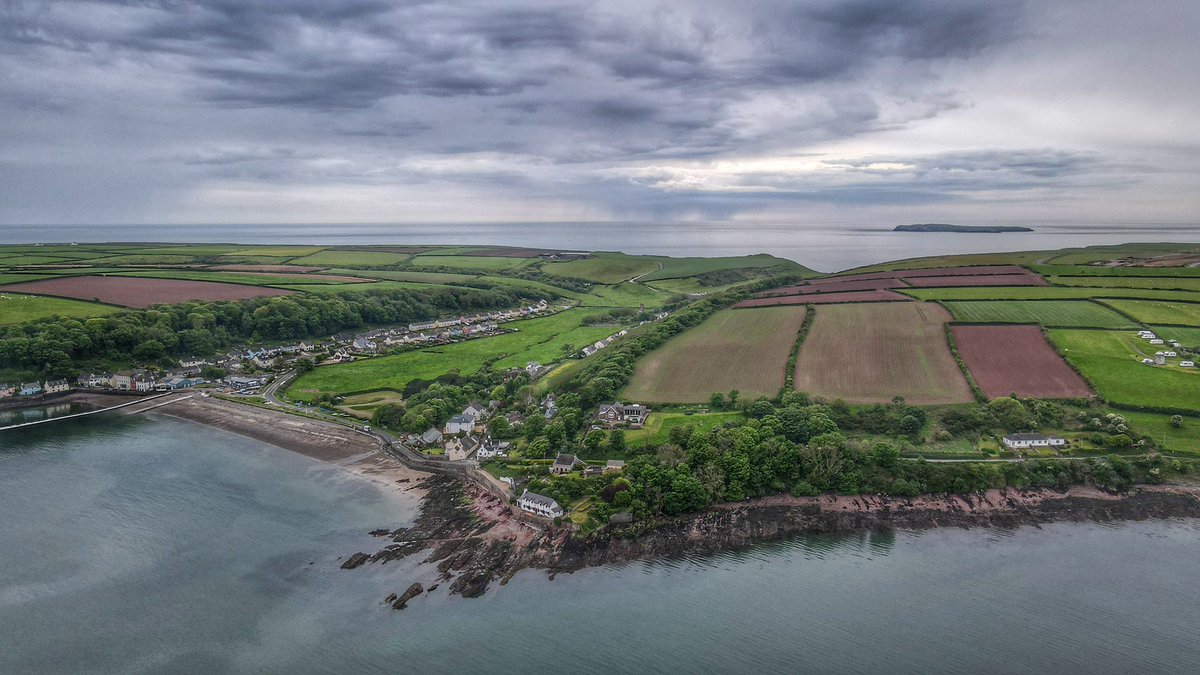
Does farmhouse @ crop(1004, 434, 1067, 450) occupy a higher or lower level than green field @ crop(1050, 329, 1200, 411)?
lower

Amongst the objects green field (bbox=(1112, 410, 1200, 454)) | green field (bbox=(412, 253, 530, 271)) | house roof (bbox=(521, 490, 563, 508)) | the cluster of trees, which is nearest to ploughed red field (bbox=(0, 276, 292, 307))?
the cluster of trees

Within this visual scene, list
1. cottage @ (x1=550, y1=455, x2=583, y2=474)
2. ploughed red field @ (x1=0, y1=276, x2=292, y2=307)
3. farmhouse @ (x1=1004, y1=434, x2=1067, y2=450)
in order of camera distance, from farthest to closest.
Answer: ploughed red field @ (x1=0, y1=276, x2=292, y2=307) → farmhouse @ (x1=1004, y1=434, x2=1067, y2=450) → cottage @ (x1=550, y1=455, x2=583, y2=474)

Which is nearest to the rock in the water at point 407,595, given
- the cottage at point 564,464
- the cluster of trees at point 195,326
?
the cottage at point 564,464

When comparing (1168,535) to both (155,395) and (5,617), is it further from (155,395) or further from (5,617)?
(155,395)

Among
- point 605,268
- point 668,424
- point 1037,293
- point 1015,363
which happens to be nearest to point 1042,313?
point 1037,293

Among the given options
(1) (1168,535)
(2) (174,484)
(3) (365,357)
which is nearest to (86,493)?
(2) (174,484)

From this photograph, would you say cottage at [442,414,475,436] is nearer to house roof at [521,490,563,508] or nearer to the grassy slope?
the grassy slope

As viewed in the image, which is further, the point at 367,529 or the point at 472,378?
the point at 472,378
